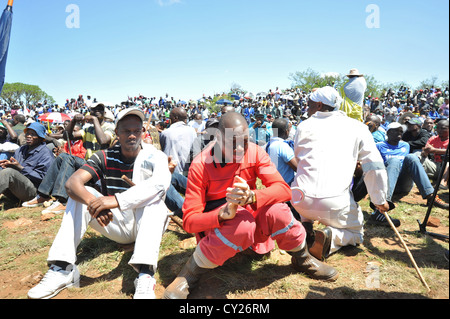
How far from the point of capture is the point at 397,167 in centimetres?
418

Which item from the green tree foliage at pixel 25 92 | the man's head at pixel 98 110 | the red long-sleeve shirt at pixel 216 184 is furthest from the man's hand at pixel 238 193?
the green tree foliage at pixel 25 92

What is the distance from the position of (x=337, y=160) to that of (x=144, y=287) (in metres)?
2.01

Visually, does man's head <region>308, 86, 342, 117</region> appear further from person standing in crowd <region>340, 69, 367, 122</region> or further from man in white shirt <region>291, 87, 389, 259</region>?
A: person standing in crowd <region>340, 69, 367, 122</region>

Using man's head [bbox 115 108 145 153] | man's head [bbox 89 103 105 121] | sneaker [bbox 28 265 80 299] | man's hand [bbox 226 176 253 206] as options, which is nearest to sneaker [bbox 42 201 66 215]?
man's head [bbox 89 103 105 121]

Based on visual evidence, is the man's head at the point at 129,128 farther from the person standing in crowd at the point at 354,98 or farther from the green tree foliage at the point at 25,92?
the green tree foliage at the point at 25,92

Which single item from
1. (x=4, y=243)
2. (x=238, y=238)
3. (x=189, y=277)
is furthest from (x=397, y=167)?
(x=4, y=243)

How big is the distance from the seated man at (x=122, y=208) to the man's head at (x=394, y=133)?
3.83 meters

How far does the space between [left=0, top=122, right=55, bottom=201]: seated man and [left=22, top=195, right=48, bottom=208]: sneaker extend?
3.5 inches

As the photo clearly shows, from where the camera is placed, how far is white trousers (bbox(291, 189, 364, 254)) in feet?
8.61

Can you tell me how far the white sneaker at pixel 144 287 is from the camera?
214cm

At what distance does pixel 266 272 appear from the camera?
2.55 meters
